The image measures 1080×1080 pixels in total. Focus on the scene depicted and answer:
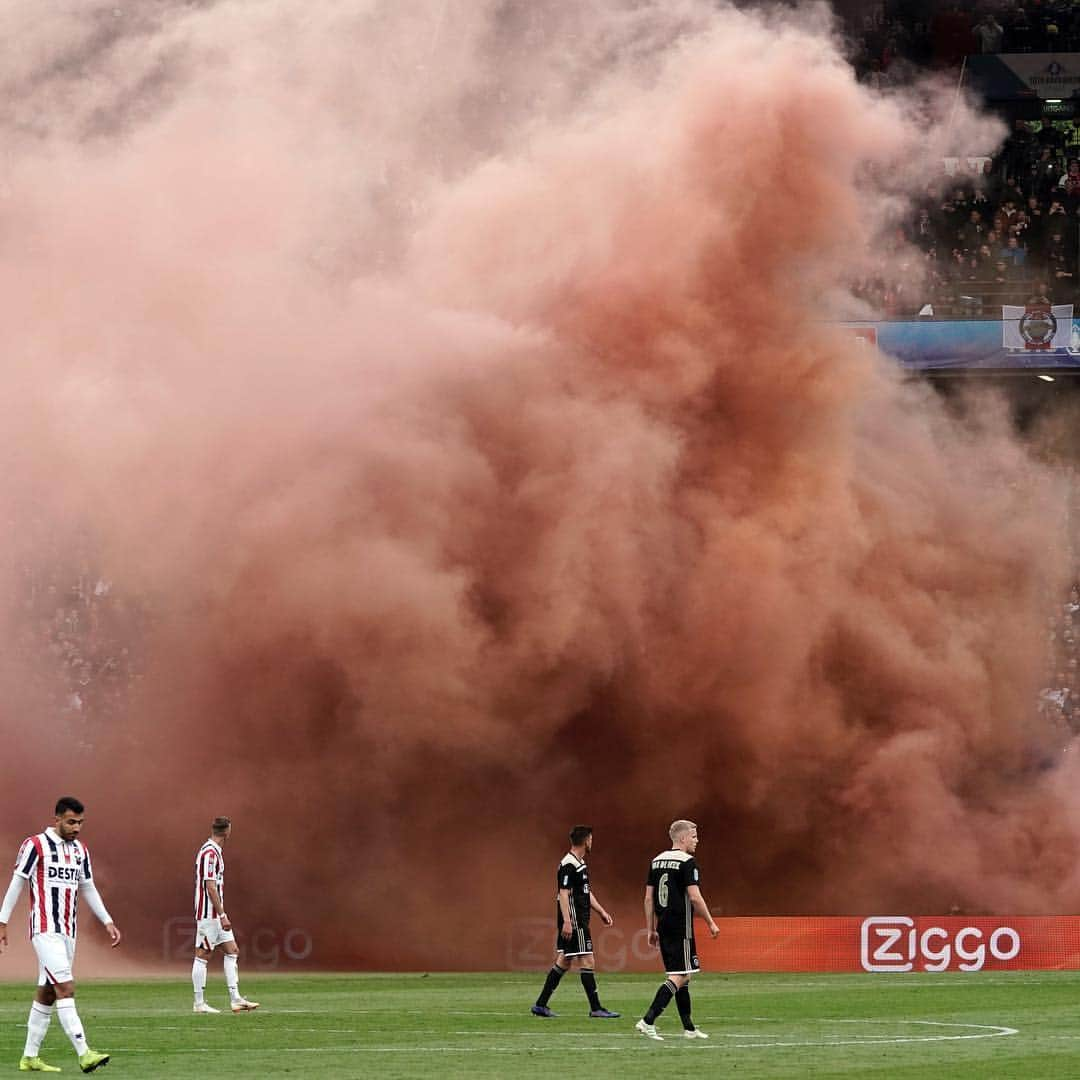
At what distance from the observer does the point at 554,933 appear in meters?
36.2

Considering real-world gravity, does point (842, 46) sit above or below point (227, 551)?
above

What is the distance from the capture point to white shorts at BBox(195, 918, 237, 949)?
2655 centimetres

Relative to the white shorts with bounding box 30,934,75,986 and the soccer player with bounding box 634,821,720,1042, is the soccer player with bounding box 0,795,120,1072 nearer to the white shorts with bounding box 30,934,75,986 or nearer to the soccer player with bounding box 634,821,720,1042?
the white shorts with bounding box 30,934,75,986

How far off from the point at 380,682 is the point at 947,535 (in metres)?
11.4

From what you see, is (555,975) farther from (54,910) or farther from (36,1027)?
(36,1027)

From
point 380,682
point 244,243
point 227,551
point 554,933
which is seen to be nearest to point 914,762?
point 554,933

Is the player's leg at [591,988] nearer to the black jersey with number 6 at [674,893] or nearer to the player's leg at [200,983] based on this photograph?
the black jersey with number 6 at [674,893]

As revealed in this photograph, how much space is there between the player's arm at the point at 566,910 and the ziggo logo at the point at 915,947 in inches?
408

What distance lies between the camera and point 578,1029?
73.8ft

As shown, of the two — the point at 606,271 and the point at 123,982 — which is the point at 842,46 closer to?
the point at 606,271

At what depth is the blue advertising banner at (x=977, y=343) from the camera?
44.5 m

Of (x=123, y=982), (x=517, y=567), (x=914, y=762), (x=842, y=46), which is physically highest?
(x=842, y=46)

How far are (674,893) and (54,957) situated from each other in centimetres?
610

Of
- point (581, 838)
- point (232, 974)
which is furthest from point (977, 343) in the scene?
point (232, 974)
